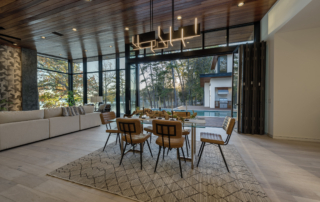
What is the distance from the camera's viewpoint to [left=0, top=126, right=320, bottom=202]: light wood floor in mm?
1560

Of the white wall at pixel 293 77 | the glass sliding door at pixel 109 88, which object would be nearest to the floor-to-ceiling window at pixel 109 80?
the glass sliding door at pixel 109 88

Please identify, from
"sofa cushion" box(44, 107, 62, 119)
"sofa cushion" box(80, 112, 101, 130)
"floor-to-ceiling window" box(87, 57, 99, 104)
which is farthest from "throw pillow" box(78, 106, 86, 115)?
"floor-to-ceiling window" box(87, 57, 99, 104)

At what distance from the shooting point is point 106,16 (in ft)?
12.8

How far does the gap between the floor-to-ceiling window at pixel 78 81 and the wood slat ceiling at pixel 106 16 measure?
2.96 metres

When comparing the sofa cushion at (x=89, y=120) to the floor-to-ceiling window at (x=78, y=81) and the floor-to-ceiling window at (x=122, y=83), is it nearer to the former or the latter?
the floor-to-ceiling window at (x=122, y=83)

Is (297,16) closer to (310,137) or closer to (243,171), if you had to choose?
(310,137)

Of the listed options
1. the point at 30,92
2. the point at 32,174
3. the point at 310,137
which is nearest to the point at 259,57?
the point at 310,137

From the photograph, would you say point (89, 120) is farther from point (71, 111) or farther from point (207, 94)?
point (207, 94)

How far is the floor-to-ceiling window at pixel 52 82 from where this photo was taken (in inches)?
293

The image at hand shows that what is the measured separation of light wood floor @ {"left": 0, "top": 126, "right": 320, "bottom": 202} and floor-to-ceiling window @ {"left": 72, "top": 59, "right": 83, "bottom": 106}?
5.61 meters

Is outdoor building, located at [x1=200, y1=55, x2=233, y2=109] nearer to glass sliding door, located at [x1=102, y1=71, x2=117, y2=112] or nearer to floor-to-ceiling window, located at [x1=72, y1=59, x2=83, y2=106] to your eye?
glass sliding door, located at [x1=102, y1=71, x2=117, y2=112]

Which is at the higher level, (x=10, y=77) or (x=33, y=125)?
(x=10, y=77)

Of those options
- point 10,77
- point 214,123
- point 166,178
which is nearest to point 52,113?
point 166,178

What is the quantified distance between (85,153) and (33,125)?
5.60 feet
